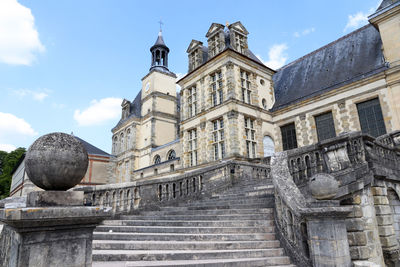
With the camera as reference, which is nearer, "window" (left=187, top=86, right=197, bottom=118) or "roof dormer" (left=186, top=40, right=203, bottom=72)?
"window" (left=187, top=86, right=197, bottom=118)

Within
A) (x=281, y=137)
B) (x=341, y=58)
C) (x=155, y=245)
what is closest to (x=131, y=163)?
(x=281, y=137)

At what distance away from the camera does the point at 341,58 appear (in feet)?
55.1

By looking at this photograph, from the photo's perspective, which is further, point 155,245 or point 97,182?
point 97,182

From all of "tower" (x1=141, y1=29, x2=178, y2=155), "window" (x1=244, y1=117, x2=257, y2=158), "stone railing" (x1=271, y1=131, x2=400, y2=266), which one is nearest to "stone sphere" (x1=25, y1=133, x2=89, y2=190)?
"stone railing" (x1=271, y1=131, x2=400, y2=266)

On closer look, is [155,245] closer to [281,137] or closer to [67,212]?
[67,212]

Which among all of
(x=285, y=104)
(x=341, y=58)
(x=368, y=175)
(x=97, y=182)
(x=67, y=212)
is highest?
(x=341, y=58)

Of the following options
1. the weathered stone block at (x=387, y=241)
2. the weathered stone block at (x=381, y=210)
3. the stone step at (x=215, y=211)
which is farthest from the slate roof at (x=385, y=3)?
the stone step at (x=215, y=211)

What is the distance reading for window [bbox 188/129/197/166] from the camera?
18.7 metres

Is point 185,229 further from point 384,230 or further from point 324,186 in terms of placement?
point 384,230

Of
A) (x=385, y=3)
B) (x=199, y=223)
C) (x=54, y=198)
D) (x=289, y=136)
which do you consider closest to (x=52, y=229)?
(x=54, y=198)

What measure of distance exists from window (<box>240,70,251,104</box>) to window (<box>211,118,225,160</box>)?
236cm

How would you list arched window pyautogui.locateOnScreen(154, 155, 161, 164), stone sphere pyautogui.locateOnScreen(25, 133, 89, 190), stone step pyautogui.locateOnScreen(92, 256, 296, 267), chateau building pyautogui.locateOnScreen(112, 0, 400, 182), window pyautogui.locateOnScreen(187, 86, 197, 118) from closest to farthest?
stone sphere pyautogui.locateOnScreen(25, 133, 89, 190) → stone step pyautogui.locateOnScreen(92, 256, 296, 267) → chateau building pyautogui.locateOnScreen(112, 0, 400, 182) → window pyautogui.locateOnScreen(187, 86, 197, 118) → arched window pyautogui.locateOnScreen(154, 155, 161, 164)

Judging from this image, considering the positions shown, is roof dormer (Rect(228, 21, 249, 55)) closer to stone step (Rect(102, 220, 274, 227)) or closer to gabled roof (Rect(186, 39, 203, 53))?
gabled roof (Rect(186, 39, 203, 53))

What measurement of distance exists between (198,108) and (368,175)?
14.7 m
